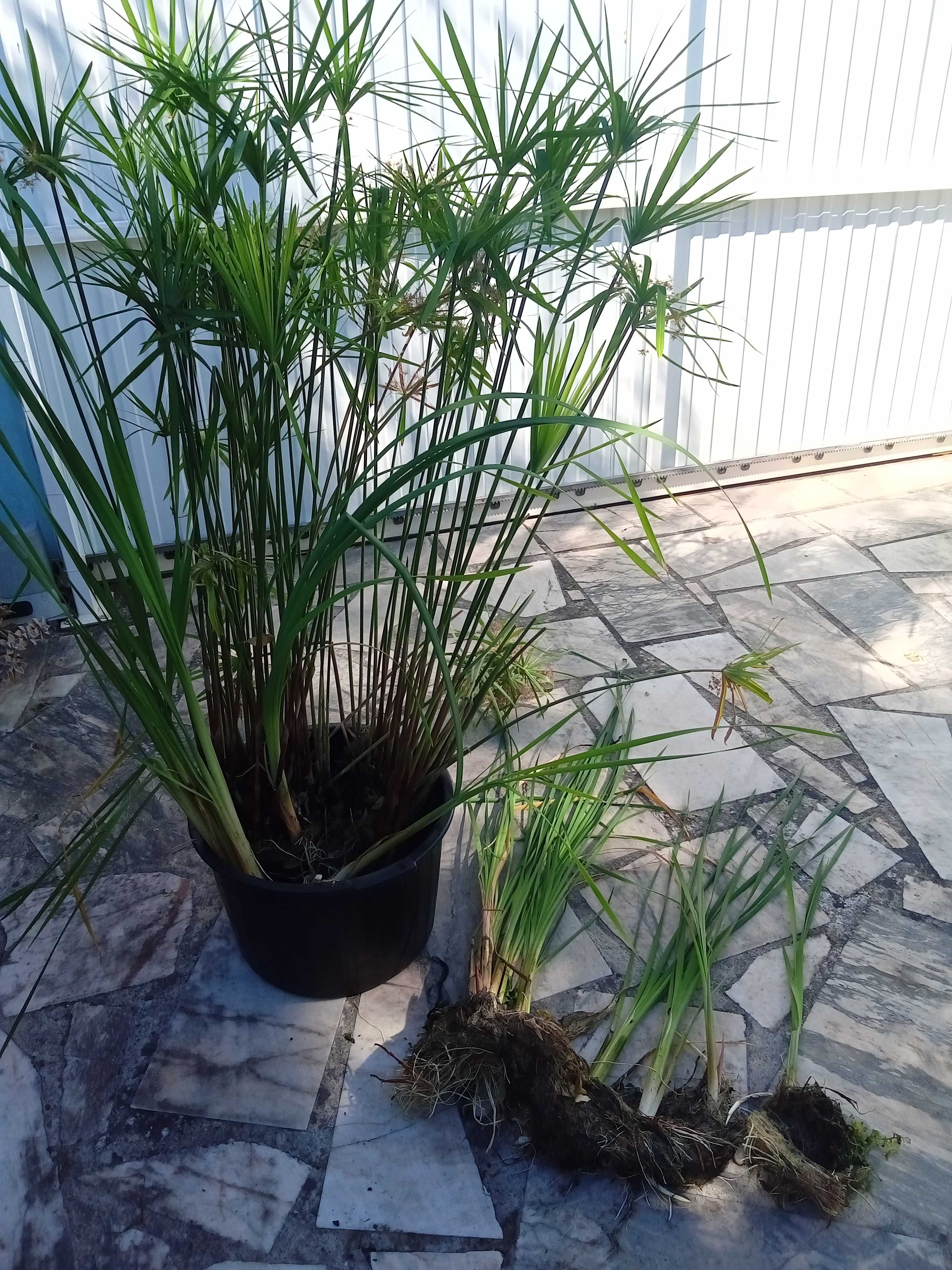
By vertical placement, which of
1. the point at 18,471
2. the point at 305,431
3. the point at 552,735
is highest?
the point at 305,431

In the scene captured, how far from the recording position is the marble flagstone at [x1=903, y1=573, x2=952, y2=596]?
9.76ft

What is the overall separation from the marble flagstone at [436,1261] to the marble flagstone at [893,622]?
1.81 m

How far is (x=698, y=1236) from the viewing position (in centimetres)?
136

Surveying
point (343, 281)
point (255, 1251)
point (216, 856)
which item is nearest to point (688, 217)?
point (343, 281)

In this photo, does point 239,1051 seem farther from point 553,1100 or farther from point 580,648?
point 580,648

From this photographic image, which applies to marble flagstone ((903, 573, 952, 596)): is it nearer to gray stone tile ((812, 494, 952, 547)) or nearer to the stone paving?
gray stone tile ((812, 494, 952, 547))

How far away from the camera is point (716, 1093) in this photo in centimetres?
148

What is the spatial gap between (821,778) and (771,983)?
632mm

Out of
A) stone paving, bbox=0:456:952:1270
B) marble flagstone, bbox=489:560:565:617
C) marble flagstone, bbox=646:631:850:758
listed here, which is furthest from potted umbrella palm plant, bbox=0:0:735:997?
marble flagstone, bbox=489:560:565:617

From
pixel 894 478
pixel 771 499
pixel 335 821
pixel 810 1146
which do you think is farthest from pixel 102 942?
pixel 894 478

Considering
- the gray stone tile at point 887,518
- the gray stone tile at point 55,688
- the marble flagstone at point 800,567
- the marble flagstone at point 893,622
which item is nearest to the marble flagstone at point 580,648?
the marble flagstone at point 800,567

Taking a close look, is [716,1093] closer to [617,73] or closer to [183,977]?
[183,977]

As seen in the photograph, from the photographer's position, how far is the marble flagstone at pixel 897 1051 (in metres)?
1.40

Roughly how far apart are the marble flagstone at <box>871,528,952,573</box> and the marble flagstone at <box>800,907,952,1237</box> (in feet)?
5.13
